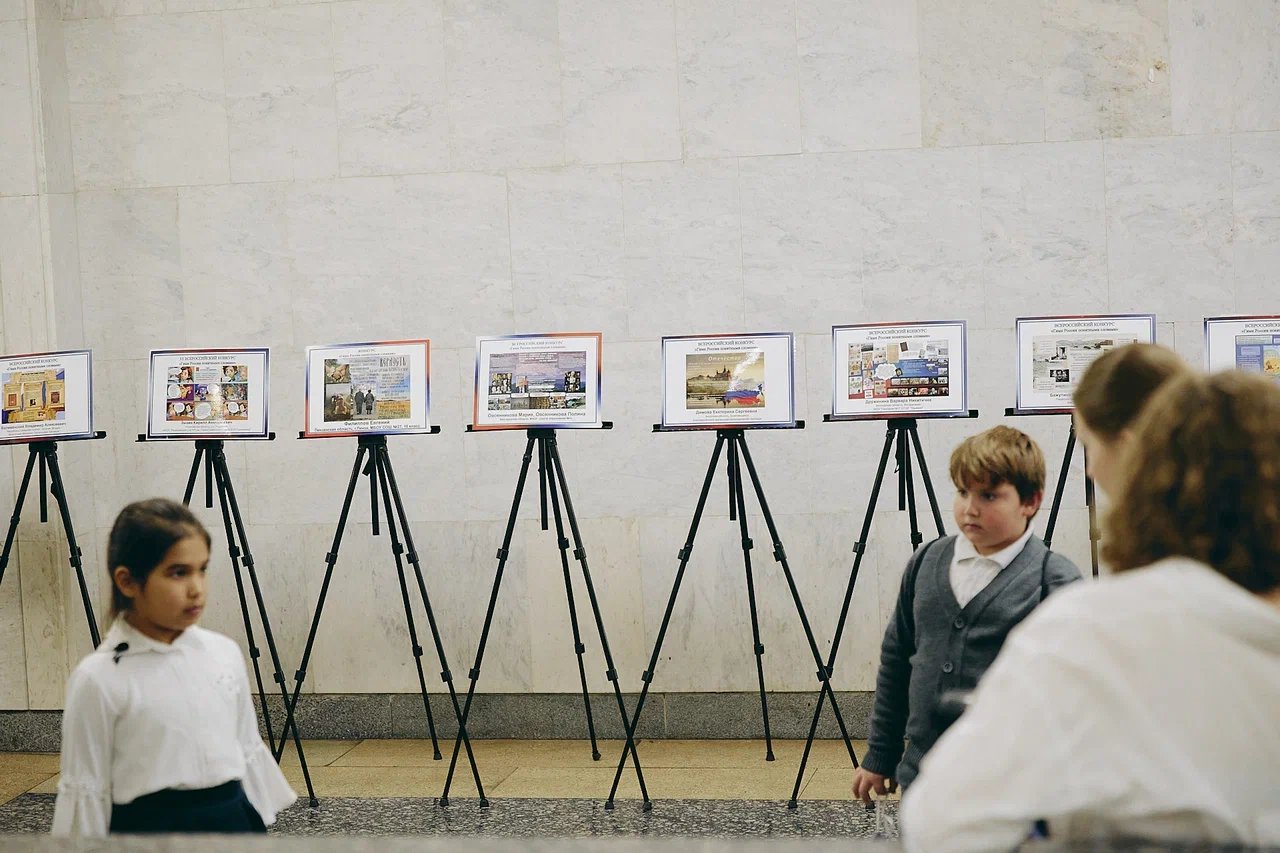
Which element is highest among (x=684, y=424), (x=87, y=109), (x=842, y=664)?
(x=87, y=109)

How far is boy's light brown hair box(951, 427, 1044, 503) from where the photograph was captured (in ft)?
10.1

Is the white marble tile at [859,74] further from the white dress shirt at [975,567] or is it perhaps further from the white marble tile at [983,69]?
the white dress shirt at [975,567]

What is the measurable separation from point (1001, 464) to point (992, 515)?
0.13 meters

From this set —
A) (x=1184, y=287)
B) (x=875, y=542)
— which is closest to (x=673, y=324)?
(x=875, y=542)

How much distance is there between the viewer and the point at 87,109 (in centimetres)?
635

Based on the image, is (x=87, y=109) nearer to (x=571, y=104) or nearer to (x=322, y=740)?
(x=571, y=104)

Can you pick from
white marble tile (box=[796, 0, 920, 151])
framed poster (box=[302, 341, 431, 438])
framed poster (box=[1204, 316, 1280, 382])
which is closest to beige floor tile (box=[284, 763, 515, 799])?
framed poster (box=[302, 341, 431, 438])

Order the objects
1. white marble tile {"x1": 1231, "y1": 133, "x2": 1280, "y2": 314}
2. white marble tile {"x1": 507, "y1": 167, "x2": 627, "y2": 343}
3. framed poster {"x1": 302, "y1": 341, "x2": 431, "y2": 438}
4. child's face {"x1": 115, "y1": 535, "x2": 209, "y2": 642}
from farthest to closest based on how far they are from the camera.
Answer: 1. white marble tile {"x1": 507, "y1": 167, "x2": 627, "y2": 343}
2. white marble tile {"x1": 1231, "y1": 133, "x2": 1280, "y2": 314}
3. framed poster {"x1": 302, "y1": 341, "x2": 431, "y2": 438}
4. child's face {"x1": 115, "y1": 535, "x2": 209, "y2": 642}

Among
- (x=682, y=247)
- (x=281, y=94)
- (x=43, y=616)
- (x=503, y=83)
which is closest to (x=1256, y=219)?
(x=682, y=247)

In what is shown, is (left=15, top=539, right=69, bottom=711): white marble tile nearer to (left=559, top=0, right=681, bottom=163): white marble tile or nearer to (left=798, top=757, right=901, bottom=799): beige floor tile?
(left=559, top=0, right=681, bottom=163): white marble tile

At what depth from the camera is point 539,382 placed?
510cm

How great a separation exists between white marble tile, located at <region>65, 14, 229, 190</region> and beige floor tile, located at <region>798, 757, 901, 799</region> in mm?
4062

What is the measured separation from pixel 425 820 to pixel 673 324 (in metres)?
2.52

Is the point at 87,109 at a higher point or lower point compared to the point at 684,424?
higher
